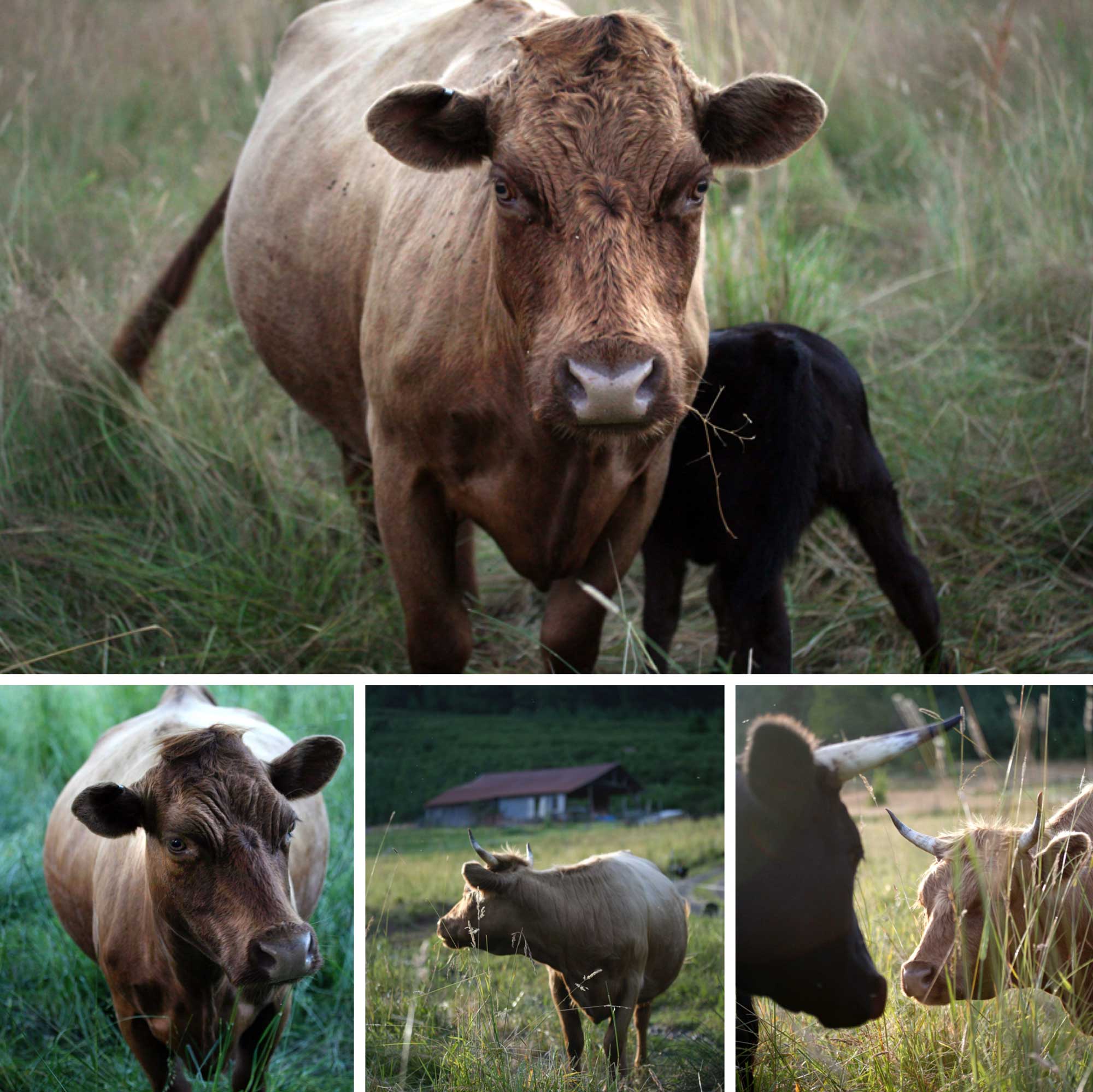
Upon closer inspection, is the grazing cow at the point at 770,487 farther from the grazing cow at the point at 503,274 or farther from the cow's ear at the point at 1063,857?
the cow's ear at the point at 1063,857

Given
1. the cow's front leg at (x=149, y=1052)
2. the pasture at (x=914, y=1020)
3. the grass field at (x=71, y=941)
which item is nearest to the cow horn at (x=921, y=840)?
the pasture at (x=914, y=1020)

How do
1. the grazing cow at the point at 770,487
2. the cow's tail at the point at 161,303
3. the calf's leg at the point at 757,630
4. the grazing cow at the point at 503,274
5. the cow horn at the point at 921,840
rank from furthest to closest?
the cow's tail at the point at 161,303 < the calf's leg at the point at 757,630 < the grazing cow at the point at 770,487 < the grazing cow at the point at 503,274 < the cow horn at the point at 921,840

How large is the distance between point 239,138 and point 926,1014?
5779 millimetres

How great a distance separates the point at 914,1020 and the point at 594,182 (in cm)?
171

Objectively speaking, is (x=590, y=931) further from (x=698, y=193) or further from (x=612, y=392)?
(x=698, y=193)

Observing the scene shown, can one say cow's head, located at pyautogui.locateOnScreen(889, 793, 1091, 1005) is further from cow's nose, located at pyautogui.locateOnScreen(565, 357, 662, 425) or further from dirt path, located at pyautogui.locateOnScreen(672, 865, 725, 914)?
cow's nose, located at pyautogui.locateOnScreen(565, 357, 662, 425)

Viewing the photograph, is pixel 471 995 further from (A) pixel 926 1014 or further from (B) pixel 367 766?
(A) pixel 926 1014

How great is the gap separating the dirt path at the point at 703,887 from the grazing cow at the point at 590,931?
2 cm

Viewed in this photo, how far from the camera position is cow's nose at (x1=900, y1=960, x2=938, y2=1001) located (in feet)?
8.29

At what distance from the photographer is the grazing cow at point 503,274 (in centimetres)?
269

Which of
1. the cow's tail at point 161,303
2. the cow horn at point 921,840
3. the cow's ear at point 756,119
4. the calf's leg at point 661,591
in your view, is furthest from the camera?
the cow's tail at point 161,303

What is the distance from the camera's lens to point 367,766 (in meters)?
2.67

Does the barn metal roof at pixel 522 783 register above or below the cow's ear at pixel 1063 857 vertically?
above

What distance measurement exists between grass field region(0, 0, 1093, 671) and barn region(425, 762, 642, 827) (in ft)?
1.13
